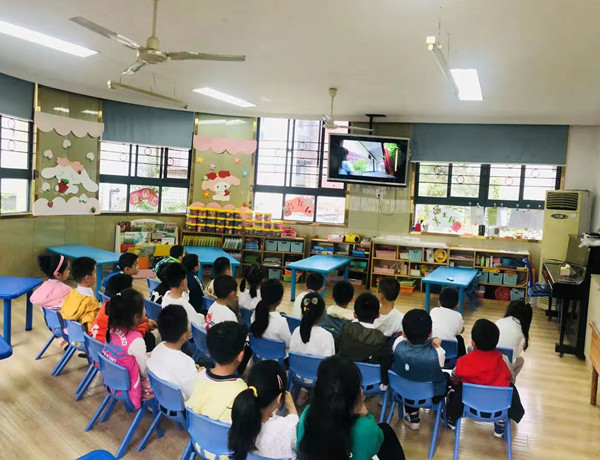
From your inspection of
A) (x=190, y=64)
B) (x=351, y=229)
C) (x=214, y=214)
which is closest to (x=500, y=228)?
(x=351, y=229)

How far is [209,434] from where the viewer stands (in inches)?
86.7

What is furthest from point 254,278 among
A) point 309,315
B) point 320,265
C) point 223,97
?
point 223,97

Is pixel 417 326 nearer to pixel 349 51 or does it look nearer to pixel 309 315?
pixel 309 315

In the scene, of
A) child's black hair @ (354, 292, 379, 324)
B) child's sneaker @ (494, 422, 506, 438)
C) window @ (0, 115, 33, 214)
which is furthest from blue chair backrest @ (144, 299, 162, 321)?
window @ (0, 115, 33, 214)

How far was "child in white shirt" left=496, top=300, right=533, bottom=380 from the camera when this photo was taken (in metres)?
3.71

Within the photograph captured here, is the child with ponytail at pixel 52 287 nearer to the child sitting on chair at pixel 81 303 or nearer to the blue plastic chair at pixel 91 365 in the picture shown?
the child sitting on chair at pixel 81 303

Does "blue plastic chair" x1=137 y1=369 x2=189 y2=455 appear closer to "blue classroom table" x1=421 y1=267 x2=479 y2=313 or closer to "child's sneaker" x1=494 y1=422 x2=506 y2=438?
"child's sneaker" x1=494 y1=422 x2=506 y2=438

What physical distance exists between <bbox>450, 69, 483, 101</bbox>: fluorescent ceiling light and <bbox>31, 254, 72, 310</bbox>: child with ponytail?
453cm

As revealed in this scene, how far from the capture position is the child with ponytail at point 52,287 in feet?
14.4

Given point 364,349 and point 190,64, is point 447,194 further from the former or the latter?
point 364,349

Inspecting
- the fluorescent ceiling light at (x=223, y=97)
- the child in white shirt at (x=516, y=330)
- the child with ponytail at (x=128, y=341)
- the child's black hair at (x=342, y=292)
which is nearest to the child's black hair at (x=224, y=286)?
the child with ponytail at (x=128, y=341)

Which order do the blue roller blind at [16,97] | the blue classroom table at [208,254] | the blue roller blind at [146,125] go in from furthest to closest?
the blue roller blind at [146,125] → the blue classroom table at [208,254] → the blue roller blind at [16,97]

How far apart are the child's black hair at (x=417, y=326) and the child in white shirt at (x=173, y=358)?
1386 mm

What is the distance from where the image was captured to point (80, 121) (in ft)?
25.5
